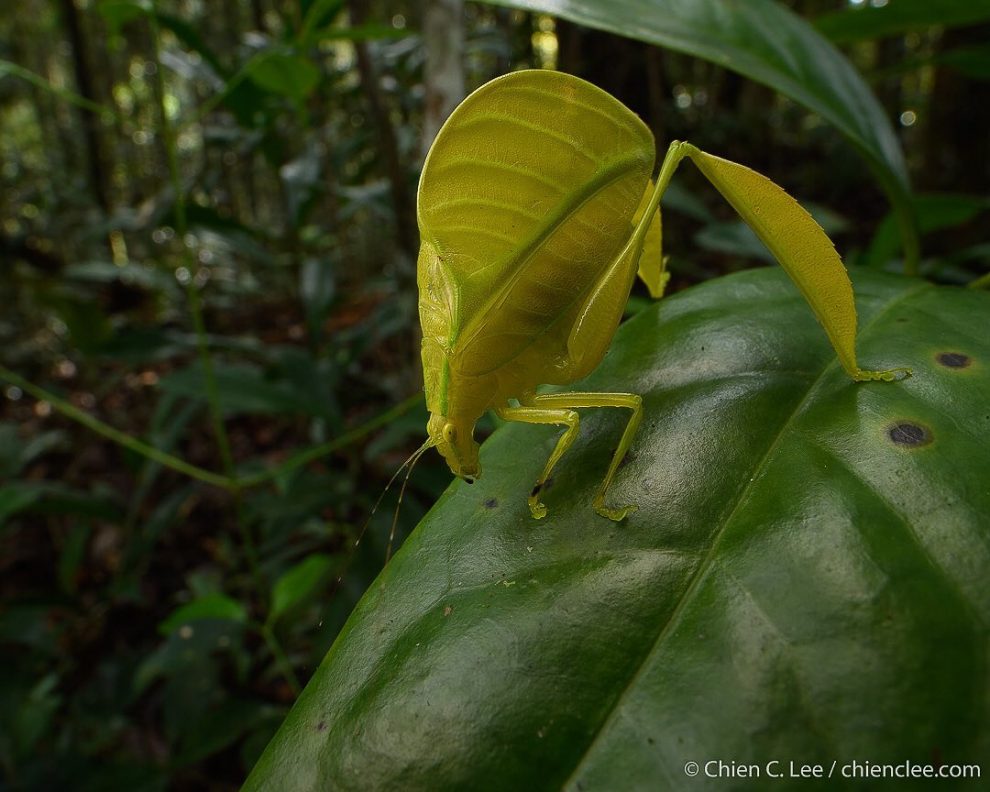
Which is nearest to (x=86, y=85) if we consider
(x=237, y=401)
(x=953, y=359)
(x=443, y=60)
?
(x=237, y=401)

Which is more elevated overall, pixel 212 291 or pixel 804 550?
pixel 804 550

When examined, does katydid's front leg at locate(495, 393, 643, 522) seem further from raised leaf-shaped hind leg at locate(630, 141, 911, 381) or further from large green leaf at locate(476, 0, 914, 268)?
large green leaf at locate(476, 0, 914, 268)

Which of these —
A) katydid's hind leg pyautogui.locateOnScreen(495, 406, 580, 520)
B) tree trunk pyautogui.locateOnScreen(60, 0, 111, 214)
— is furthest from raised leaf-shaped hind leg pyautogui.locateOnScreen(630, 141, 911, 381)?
tree trunk pyautogui.locateOnScreen(60, 0, 111, 214)

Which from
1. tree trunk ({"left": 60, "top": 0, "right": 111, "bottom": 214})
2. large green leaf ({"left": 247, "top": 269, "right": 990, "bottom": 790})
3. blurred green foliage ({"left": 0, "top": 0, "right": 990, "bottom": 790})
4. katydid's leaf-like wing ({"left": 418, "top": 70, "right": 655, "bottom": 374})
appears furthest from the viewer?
tree trunk ({"left": 60, "top": 0, "right": 111, "bottom": 214})

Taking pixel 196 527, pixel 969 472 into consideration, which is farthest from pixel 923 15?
pixel 196 527

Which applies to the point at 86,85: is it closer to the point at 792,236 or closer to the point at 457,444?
the point at 457,444

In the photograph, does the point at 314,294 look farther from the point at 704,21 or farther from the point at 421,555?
the point at 421,555

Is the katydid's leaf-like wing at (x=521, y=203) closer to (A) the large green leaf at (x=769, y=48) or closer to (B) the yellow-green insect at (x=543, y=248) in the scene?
(B) the yellow-green insect at (x=543, y=248)
